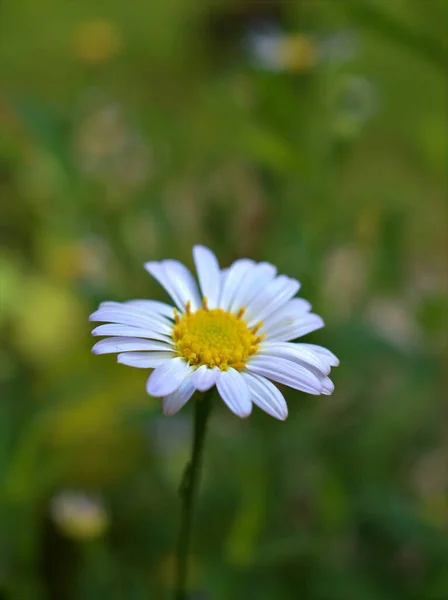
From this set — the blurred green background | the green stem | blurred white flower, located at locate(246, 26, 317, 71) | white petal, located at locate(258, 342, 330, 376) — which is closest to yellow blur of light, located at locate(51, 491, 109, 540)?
the blurred green background

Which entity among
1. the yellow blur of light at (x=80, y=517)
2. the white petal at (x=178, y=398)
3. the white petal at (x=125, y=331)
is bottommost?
the yellow blur of light at (x=80, y=517)

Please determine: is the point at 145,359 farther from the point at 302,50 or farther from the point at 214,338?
the point at 302,50

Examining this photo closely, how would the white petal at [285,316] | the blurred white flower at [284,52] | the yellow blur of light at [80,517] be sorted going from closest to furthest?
the white petal at [285,316] < the yellow blur of light at [80,517] < the blurred white flower at [284,52]

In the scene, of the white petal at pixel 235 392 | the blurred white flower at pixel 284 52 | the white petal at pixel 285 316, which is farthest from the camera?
the blurred white flower at pixel 284 52

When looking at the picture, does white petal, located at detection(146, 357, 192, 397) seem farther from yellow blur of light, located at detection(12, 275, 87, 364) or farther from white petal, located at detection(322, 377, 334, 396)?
yellow blur of light, located at detection(12, 275, 87, 364)

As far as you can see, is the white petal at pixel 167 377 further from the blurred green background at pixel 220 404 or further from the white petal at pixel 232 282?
the blurred green background at pixel 220 404

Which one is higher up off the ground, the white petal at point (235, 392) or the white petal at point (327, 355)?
the white petal at point (327, 355)

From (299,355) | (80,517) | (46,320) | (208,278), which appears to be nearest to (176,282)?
(208,278)

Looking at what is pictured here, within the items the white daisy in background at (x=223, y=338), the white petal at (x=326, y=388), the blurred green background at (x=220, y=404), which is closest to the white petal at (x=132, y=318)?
the white daisy in background at (x=223, y=338)
